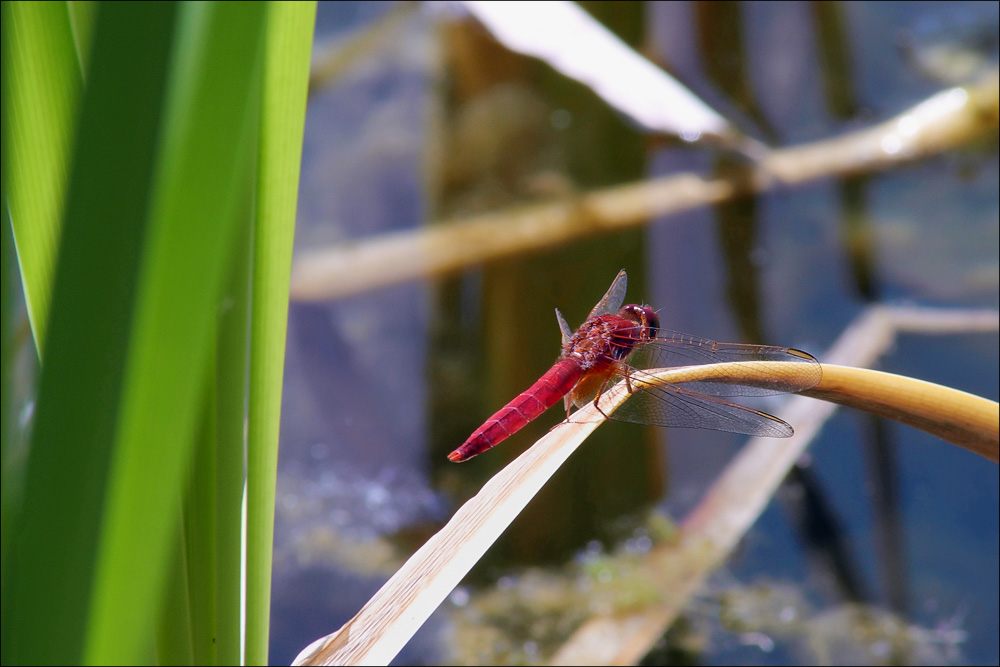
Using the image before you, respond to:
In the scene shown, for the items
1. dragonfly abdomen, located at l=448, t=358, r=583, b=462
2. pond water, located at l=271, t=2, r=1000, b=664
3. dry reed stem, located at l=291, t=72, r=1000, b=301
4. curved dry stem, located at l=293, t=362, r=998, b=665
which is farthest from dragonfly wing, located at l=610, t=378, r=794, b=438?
dry reed stem, located at l=291, t=72, r=1000, b=301

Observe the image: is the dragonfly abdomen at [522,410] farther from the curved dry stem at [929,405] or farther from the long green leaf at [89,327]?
the long green leaf at [89,327]

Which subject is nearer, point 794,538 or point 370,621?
point 370,621

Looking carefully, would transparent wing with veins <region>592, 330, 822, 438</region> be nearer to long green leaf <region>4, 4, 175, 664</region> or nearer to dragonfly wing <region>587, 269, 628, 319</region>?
dragonfly wing <region>587, 269, 628, 319</region>

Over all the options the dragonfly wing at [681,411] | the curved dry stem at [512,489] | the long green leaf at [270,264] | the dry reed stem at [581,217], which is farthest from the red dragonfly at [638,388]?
the dry reed stem at [581,217]

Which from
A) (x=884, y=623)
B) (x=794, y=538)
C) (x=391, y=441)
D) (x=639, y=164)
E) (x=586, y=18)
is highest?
(x=586, y=18)

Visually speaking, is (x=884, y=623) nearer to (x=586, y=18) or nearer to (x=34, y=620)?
(x=34, y=620)

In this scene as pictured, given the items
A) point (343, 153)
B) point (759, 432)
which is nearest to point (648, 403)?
point (759, 432)

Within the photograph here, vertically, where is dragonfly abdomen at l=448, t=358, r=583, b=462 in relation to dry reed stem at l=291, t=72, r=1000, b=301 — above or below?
below

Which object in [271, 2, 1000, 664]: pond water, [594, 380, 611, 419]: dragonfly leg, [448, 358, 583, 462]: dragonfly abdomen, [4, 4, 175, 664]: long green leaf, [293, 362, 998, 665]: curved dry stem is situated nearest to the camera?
[4, 4, 175, 664]: long green leaf

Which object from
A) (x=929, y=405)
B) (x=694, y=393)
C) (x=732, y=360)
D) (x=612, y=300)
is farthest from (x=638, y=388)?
(x=929, y=405)
